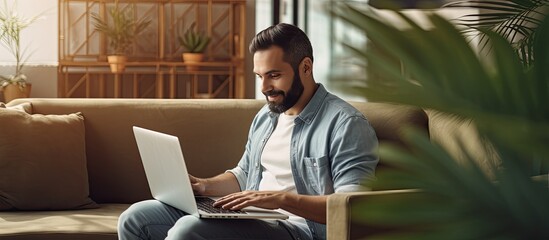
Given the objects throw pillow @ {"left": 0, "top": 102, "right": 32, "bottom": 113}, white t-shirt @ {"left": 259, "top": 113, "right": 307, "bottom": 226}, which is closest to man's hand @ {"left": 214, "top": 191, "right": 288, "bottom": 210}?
white t-shirt @ {"left": 259, "top": 113, "right": 307, "bottom": 226}

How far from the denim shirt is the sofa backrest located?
0.56 m

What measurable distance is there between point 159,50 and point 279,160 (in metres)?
6.46

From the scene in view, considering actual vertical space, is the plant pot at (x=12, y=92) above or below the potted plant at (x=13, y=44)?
below

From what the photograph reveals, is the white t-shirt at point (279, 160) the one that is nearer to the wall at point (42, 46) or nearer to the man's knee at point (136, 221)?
the man's knee at point (136, 221)

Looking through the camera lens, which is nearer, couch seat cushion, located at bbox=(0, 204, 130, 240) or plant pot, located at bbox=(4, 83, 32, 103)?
couch seat cushion, located at bbox=(0, 204, 130, 240)

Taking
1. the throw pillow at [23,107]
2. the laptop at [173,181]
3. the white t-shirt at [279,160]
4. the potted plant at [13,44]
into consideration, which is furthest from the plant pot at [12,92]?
the white t-shirt at [279,160]

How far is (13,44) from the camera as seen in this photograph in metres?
8.81

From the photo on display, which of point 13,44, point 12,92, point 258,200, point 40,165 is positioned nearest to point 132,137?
point 40,165

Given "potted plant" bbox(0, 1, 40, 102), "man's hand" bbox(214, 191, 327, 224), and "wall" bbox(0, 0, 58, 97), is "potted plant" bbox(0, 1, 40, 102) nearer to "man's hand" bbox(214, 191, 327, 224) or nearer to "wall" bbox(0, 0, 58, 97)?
"wall" bbox(0, 0, 58, 97)

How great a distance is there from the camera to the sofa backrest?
10.7 feet

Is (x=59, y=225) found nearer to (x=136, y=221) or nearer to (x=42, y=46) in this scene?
(x=136, y=221)

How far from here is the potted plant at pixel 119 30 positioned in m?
8.66

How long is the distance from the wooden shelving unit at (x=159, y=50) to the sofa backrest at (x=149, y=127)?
5449 mm

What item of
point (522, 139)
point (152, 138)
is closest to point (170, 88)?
point (152, 138)
